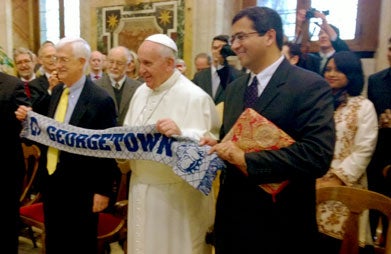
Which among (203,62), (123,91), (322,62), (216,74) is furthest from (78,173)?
(203,62)

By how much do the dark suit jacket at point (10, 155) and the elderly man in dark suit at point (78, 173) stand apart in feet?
0.41

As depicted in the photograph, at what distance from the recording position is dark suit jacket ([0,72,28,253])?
2.69 meters

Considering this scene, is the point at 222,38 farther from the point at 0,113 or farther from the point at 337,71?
the point at 0,113

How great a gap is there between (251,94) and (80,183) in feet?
4.18

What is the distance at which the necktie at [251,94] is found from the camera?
1821 mm

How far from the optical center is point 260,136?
1.70 meters

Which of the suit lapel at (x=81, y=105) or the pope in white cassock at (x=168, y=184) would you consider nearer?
the pope in white cassock at (x=168, y=184)

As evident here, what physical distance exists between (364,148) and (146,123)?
52.9 inches

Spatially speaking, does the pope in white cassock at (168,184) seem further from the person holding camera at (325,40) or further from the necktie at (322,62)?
the person holding camera at (325,40)

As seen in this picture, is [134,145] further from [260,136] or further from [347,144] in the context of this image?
[347,144]

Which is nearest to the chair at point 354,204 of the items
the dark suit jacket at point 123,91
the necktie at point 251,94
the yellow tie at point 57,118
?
the necktie at point 251,94

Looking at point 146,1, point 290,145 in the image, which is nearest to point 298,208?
point 290,145

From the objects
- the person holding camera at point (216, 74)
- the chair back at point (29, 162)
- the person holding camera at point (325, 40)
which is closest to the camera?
the chair back at point (29, 162)

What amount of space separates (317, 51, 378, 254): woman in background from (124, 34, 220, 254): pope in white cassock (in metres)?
0.76
